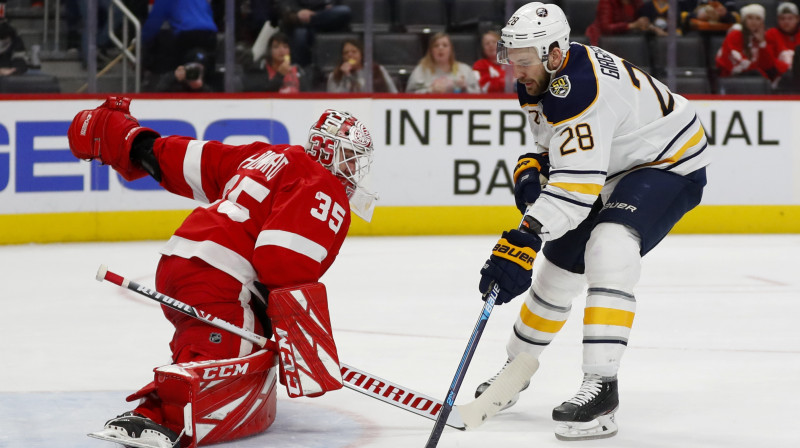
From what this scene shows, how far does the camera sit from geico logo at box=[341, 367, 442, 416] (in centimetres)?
297

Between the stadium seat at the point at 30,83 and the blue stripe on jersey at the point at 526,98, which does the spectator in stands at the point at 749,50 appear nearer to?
the stadium seat at the point at 30,83

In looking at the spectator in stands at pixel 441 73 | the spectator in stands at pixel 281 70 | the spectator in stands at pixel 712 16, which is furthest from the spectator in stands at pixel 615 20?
the spectator in stands at pixel 281 70

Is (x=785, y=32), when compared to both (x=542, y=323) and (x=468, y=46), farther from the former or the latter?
(x=542, y=323)

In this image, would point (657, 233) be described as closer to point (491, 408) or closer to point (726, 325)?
point (491, 408)

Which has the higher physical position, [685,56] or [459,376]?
[685,56]

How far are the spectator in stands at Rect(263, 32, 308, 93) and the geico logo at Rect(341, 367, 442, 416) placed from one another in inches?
162

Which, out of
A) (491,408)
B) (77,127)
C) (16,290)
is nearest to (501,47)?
(491,408)

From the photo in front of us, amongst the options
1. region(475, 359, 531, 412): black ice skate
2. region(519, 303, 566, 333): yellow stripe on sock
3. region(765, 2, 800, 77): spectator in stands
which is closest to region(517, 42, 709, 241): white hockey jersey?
region(519, 303, 566, 333): yellow stripe on sock

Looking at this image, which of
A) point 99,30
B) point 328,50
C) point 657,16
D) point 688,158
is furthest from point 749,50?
point 688,158

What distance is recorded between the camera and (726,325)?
4512mm

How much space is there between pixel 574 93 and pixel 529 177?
29cm

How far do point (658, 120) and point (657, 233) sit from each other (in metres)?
0.29

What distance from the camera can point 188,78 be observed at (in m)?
6.74

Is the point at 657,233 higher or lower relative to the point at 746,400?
higher
